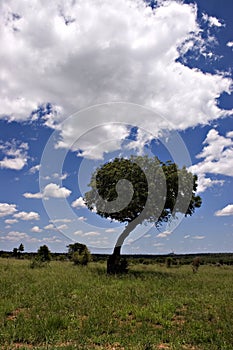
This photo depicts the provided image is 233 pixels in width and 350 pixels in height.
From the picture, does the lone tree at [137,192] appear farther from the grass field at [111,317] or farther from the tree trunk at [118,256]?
the grass field at [111,317]

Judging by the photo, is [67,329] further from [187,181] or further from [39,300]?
[187,181]

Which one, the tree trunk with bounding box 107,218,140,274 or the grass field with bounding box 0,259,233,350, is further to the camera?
the tree trunk with bounding box 107,218,140,274

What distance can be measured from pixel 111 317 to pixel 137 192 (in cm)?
1448

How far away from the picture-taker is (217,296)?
1673 cm

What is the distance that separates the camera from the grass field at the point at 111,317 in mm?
10078

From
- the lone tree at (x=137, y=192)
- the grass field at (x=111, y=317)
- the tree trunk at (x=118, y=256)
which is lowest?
the grass field at (x=111, y=317)

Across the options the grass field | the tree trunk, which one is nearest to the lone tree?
the tree trunk

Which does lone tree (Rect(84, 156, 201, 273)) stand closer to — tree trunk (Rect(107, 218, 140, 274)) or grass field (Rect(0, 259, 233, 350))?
tree trunk (Rect(107, 218, 140, 274))

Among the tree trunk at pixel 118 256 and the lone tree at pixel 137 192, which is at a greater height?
the lone tree at pixel 137 192

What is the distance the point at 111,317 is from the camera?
1223 centimetres

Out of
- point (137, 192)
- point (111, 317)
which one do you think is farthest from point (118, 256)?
point (111, 317)

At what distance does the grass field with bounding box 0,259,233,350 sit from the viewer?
33.1 ft

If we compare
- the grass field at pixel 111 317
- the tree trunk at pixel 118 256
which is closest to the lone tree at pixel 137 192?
the tree trunk at pixel 118 256

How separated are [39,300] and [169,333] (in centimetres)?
572
